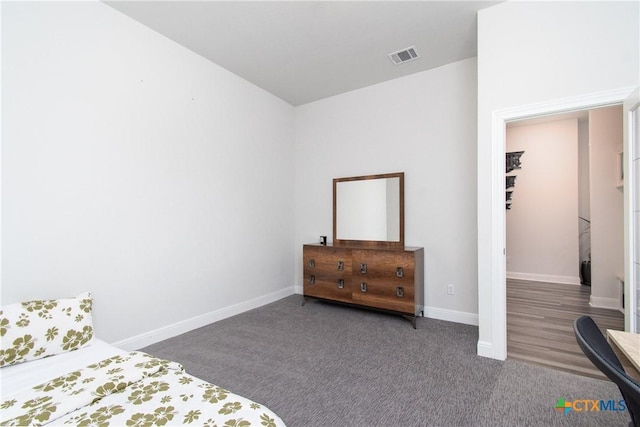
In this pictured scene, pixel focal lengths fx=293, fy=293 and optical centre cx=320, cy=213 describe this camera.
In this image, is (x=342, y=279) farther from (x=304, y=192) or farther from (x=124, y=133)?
(x=124, y=133)

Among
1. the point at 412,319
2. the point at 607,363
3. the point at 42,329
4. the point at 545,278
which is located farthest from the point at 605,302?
the point at 42,329

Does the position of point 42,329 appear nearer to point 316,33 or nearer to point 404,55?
point 316,33

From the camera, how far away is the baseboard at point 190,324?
2.54m

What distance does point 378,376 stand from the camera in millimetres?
2102

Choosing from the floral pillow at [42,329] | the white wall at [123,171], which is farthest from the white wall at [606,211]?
the floral pillow at [42,329]

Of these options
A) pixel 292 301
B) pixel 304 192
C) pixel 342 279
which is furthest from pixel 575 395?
pixel 304 192

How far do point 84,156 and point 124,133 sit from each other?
373 mm

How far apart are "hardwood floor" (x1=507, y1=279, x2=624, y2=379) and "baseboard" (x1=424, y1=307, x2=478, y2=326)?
34 centimetres

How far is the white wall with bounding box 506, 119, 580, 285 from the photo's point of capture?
16.2 ft

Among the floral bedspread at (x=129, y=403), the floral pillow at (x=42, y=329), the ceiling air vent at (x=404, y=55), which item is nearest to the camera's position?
the floral bedspread at (x=129, y=403)

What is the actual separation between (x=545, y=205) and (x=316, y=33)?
192 inches

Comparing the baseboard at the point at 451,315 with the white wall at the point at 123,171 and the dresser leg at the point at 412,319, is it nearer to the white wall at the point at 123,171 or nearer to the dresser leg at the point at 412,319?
the dresser leg at the point at 412,319

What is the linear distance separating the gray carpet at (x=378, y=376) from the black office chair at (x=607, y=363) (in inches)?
39.3

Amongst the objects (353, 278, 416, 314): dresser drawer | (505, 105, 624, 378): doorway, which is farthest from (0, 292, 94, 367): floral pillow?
(505, 105, 624, 378): doorway
